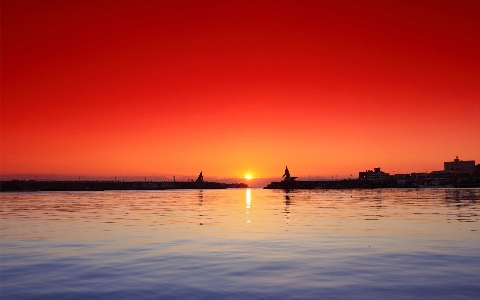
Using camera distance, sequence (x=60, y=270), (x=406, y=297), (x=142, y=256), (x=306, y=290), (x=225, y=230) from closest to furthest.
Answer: (x=406, y=297) → (x=306, y=290) → (x=60, y=270) → (x=142, y=256) → (x=225, y=230)

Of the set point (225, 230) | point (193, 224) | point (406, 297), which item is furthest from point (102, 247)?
point (406, 297)

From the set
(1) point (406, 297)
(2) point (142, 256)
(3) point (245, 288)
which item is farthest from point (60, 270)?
(1) point (406, 297)

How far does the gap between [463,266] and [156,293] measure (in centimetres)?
1465

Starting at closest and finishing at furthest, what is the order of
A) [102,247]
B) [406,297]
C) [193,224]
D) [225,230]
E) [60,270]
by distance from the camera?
[406,297]
[60,270]
[102,247]
[225,230]
[193,224]

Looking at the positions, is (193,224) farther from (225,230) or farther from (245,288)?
(245,288)

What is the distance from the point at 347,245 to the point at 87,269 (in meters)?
15.9

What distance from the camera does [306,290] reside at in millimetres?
16250

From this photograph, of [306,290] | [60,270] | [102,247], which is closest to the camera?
[306,290]

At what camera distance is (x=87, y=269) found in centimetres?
2056

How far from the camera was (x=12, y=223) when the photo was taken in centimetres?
4381

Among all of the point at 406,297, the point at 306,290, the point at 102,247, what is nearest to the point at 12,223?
the point at 102,247

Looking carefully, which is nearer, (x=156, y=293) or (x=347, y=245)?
(x=156, y=293)

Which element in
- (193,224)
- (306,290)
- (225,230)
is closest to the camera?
(306,290)

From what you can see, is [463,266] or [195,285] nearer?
[195,285]
